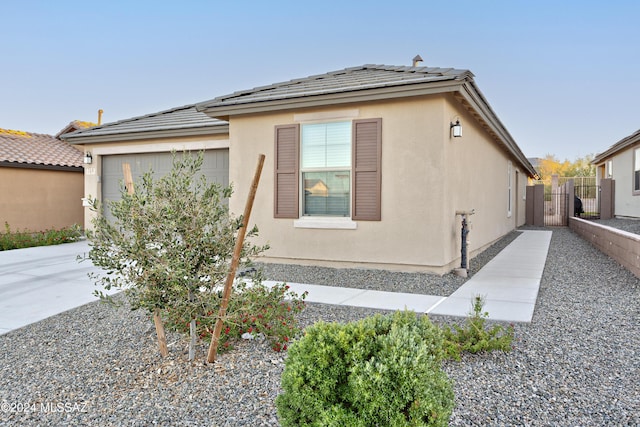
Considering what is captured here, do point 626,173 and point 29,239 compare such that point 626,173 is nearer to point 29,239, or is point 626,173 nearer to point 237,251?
point 237,251

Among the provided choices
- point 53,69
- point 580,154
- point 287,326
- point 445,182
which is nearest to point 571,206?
point 445,182

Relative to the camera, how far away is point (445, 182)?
6.81 m

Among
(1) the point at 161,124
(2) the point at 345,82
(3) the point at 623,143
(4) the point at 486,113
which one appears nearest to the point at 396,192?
(2) the point at 345,82

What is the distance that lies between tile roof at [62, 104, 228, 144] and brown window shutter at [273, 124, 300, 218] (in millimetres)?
2223

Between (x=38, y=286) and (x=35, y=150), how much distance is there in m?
10.4

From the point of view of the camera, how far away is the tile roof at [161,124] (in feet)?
31.9

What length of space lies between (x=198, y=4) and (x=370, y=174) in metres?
8.99

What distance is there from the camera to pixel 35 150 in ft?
47.1

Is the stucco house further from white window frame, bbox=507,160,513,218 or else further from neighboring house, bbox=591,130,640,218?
neighboring house, bbox=591,130,640,218

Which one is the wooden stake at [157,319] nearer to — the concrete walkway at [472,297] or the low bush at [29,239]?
the concrete walkway at [472,297]

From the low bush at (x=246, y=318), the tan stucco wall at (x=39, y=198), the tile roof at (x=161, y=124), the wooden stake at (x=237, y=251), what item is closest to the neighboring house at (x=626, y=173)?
the tile roof at (x=161, y=124)

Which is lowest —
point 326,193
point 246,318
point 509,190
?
point 246,318

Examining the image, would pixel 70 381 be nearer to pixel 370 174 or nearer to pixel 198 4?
pixel 370 174

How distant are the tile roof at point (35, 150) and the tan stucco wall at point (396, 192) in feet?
29.1
